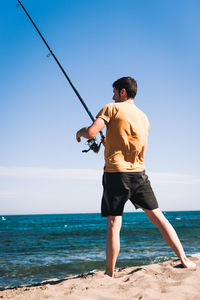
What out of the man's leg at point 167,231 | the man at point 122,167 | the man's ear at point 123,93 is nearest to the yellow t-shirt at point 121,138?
the man at point 122,167

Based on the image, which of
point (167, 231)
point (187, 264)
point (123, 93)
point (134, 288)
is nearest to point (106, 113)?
point (123, 93)

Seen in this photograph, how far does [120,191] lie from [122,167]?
0.80ft

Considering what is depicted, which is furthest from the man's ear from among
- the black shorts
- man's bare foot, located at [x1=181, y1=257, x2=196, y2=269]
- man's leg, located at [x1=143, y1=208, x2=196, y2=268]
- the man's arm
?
man's bare foot, located at [x1=181, y1=257, x2=196, y2=269]

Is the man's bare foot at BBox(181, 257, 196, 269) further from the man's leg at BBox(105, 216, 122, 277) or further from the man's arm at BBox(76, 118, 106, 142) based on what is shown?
the man's arm at BBox(76, 118, 106, 142)

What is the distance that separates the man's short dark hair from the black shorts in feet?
A: 2.90

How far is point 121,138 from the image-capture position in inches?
115

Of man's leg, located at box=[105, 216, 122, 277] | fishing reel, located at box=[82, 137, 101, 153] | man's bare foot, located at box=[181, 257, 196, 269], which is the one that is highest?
fishing reel, located at box=[82, 137, 101, 153]

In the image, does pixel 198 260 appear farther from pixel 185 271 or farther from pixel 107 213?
pixel 107 213

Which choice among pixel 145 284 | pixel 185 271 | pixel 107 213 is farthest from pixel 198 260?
pixel 107 213

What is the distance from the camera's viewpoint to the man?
2.88m

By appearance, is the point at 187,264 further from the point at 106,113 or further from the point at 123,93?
the point at 123,93

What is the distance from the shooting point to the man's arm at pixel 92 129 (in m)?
2.80

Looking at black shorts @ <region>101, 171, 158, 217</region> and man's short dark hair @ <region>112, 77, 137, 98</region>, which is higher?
man's short dark hair @ <region>112, 77, 137, 98</region>

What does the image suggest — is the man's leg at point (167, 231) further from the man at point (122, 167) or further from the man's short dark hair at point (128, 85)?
the man's short dark hair at point (128, 85)
